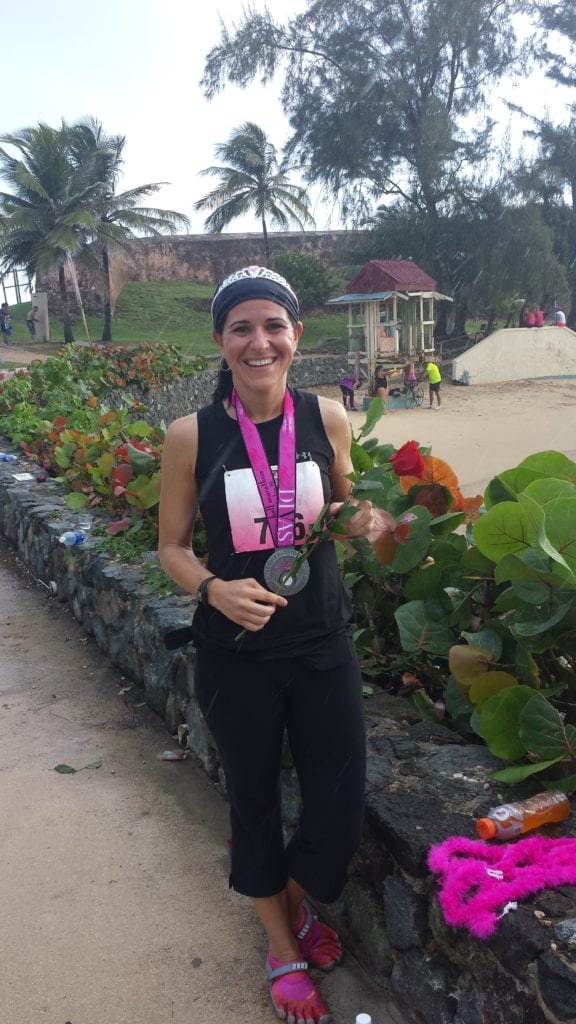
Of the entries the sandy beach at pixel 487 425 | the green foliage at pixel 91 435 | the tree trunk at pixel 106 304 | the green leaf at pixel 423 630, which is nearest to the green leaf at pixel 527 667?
the green leaf at pixel 423 630

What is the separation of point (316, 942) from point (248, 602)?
938 mm

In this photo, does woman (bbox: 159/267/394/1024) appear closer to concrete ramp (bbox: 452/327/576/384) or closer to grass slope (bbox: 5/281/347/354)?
concrete ramp (bbox: 452/327/576/384)

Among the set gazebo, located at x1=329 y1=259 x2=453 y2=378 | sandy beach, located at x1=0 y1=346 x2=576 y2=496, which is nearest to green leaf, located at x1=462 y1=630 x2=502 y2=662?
sandy beach, located at x1=0 y1=346 x2=576 y2=496

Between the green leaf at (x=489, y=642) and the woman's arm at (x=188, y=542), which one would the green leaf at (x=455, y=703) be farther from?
the woman's arm at (x=188, y=542)

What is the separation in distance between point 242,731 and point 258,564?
35 centimetres

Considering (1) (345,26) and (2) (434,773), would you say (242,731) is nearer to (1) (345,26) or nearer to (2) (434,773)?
(2) (434,773)

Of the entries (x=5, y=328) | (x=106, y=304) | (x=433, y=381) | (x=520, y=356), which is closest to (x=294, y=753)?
(x=433, y=381)

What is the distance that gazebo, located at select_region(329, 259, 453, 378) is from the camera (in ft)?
70.3

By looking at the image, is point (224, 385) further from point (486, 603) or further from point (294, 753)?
point (486, 603)

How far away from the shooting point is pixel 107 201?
29.5m

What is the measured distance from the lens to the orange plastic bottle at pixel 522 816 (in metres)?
1.55

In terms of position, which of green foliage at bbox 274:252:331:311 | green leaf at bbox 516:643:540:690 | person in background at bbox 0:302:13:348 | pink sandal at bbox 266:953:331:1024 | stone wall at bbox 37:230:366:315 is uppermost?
stone wall at bbox 37:230:366:315

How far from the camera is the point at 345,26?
1176 inches

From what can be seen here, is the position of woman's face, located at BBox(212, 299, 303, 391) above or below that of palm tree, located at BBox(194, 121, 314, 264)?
below
